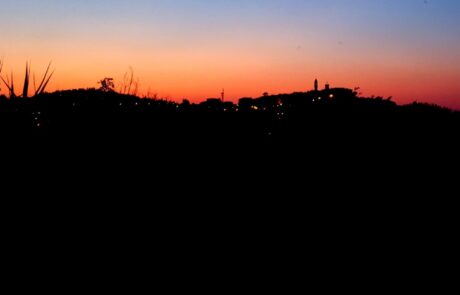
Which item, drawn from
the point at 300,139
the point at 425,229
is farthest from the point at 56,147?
the point at 425,229

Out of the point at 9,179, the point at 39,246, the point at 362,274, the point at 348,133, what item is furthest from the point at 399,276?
the point at 348,133

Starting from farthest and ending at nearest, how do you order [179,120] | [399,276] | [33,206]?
[179,120] → [33,206] → [399,276]

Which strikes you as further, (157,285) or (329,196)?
(329,196)

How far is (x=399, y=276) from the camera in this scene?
505cm

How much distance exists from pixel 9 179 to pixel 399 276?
6.43 m

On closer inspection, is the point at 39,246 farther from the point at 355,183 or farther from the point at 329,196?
the point at 355,183

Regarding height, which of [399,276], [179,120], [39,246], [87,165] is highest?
[179,120]

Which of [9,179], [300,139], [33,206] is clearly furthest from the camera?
[300,139]

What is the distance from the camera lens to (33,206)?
256 inches

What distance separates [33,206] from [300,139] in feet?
24.6

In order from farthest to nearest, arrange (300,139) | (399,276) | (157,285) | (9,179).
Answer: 1. (300,139)
2. (9,179)
3. (399,276)
4. (157,285)

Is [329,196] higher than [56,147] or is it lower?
lower

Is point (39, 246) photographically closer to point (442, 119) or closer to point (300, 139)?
point (300, 139)

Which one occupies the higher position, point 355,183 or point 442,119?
point 442,119
